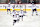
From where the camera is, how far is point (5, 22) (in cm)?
289

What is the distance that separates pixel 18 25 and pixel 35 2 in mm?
1068

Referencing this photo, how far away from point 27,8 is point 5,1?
879 mm

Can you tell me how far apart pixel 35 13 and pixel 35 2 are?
0.42 meters

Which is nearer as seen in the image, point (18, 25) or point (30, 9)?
point (18, 25)

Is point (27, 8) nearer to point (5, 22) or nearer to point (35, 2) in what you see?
point (35, 2)

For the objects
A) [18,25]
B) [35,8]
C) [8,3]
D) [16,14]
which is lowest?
[18,25]

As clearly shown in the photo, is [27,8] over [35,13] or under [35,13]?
over

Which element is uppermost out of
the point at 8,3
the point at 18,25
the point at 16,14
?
the point at 8,3

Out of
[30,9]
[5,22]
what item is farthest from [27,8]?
[5,22]

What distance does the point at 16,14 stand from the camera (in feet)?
9.68

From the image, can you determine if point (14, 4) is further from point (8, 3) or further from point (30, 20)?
point (30, 20)

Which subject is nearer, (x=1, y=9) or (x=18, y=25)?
(x=18, y=25)

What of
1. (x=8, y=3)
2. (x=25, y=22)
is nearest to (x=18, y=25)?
(x=25, y=22)

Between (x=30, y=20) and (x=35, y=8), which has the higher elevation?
(x=35, y=8)
